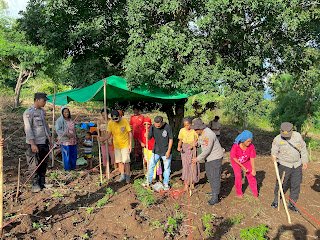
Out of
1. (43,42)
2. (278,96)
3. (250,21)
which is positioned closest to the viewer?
(250,21)

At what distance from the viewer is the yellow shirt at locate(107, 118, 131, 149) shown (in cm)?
647

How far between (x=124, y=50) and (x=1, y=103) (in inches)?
545

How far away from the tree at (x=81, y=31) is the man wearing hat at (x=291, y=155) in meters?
5.16

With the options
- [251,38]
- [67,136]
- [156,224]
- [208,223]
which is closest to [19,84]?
[67,136]

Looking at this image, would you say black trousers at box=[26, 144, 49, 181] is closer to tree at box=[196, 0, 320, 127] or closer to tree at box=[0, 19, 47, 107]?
tree at box=[196, 0, 320, 127]

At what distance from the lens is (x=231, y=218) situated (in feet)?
17.3

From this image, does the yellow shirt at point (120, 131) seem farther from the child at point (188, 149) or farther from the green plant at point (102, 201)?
the green plant at point (102, 201)

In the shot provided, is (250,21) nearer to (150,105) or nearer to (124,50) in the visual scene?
(124,50)

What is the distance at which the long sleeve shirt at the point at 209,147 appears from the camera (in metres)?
5.58

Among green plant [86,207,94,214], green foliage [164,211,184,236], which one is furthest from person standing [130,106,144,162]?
green foliage [164,211,184,236]

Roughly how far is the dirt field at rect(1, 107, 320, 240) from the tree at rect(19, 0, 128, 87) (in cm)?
331

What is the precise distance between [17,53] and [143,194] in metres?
15.1

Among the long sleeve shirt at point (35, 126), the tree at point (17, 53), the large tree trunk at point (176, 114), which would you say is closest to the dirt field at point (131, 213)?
the long sleeve shirt at point (35, 126)

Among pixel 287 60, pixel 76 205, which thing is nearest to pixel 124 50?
pixel 287 60
